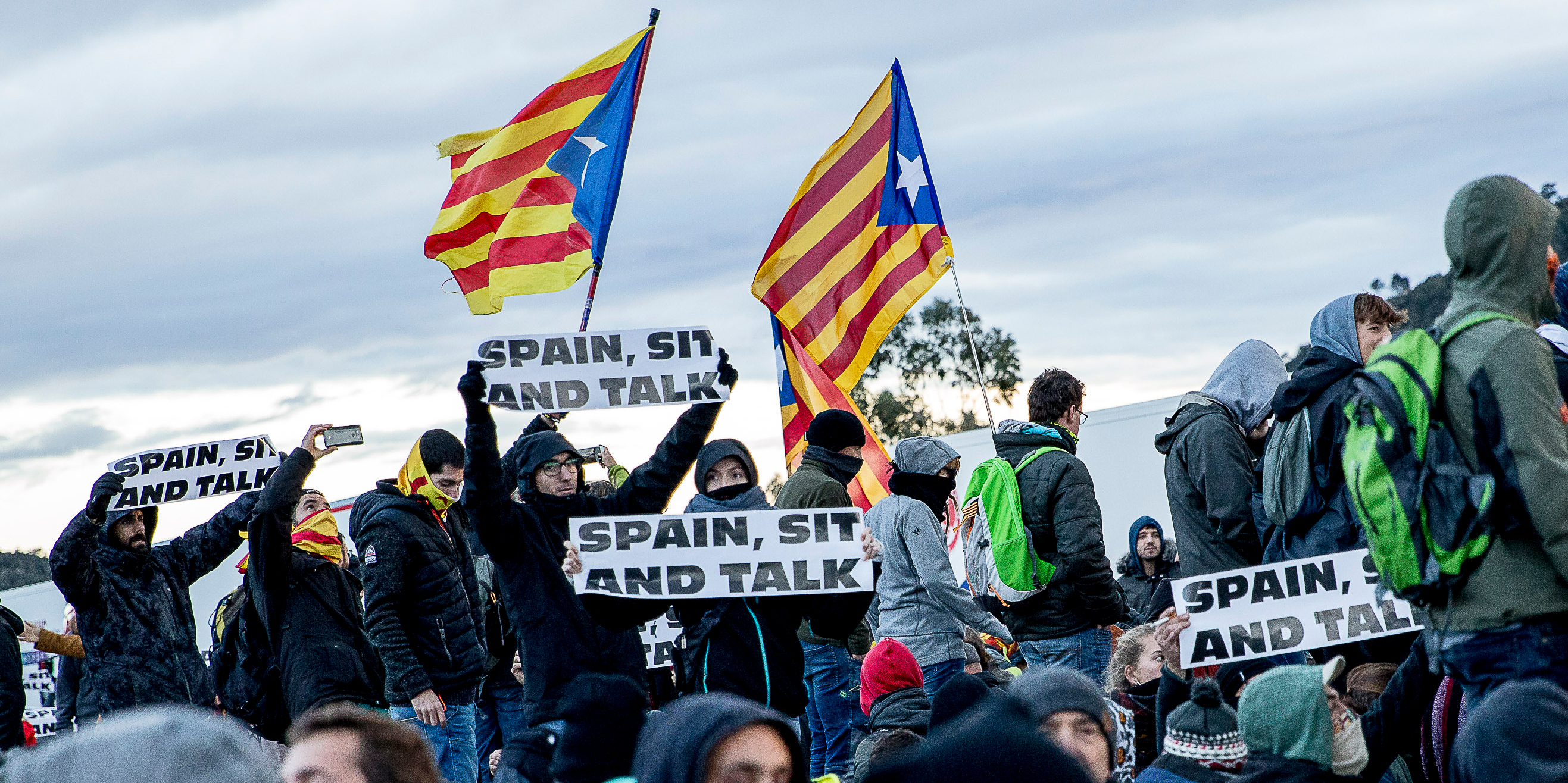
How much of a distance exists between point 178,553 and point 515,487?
186 centimetres

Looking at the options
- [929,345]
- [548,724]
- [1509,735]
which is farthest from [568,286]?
[929,345]

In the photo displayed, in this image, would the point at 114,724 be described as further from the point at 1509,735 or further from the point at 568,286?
the point at 568,286

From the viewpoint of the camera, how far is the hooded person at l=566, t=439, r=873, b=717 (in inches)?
213

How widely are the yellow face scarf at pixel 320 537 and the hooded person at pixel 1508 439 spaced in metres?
5.43

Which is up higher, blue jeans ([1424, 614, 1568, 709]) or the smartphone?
the smartphone

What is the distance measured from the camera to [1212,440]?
19.9 feet

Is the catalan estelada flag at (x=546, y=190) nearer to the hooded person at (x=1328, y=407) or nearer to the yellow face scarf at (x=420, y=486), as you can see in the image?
the yellow face scarf at (x=420, y=486)

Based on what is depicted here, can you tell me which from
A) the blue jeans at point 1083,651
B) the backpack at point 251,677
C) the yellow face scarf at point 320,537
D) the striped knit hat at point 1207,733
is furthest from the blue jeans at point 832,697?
the striped knit hat at point 1207,733

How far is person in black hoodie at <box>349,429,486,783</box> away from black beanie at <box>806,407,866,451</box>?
1711 mm

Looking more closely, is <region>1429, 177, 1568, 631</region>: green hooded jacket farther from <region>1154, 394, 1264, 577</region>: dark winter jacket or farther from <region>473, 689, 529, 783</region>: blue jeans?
<region>473, 689, 529, 783</region>: blue jeans

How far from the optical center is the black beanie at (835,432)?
22.7 ft

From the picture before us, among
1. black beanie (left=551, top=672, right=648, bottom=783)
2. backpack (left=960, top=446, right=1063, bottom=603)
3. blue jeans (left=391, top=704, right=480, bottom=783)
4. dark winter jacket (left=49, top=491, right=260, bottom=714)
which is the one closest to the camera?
black beanie (left=551, top=672, right=648, bottom=783)

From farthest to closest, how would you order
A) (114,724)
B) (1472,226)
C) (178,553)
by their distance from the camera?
(178,553) → (1472,226) → (114,724)

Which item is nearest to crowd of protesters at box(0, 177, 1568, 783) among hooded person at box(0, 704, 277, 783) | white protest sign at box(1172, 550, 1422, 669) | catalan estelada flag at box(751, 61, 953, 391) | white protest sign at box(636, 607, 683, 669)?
hooded person at box(0, 704, 277, 783)
